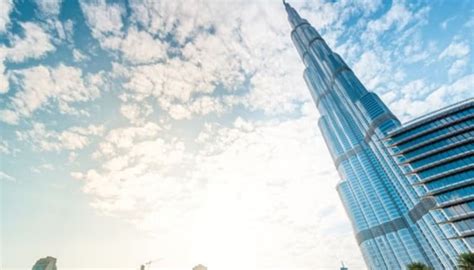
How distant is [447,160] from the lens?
96250mm

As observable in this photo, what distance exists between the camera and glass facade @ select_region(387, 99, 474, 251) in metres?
90.1

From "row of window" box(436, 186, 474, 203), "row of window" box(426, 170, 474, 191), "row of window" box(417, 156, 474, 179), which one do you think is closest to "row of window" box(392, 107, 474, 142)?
"row of window" box(417, 156, 474, 179)

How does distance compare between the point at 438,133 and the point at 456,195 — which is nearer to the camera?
the point at 456,195

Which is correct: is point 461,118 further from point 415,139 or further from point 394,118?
point 394,118

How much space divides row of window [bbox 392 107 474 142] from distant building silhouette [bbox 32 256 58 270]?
18534 centimetres

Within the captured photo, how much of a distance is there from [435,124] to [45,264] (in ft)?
659

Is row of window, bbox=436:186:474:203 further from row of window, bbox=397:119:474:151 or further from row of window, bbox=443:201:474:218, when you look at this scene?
row of window, bbox=397:119:474:151

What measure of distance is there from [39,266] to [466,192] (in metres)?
200

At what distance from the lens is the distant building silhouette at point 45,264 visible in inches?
5994

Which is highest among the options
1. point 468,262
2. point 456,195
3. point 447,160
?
point 447,160

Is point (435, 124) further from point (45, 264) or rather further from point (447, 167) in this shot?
point (45, 264)

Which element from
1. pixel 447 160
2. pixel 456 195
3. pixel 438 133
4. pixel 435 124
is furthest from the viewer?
pixel 435 124

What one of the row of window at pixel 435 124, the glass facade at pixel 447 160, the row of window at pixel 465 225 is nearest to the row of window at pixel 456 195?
the glass facade at pixel 447 160

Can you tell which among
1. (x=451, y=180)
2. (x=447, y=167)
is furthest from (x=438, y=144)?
(x=451, y=180)
